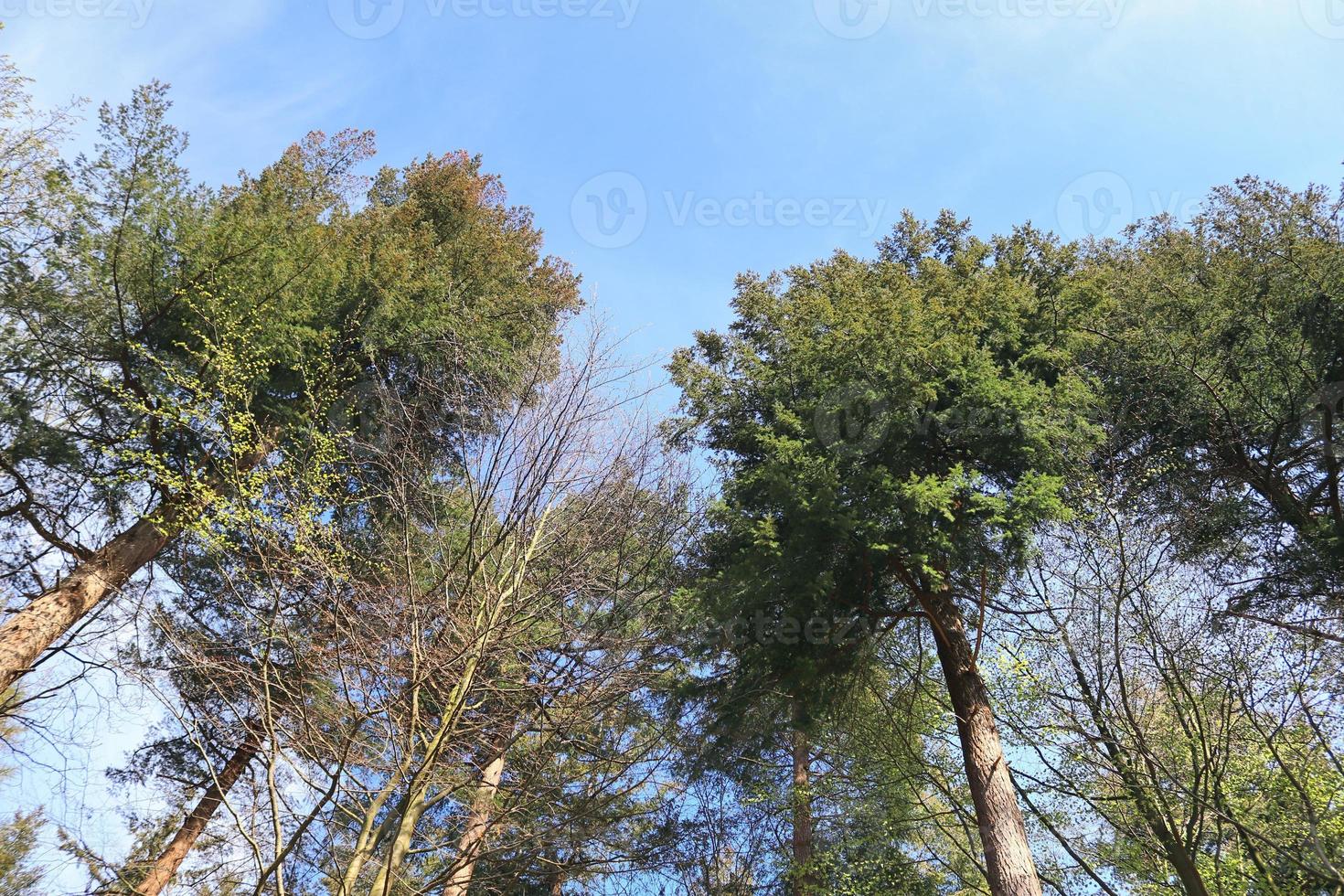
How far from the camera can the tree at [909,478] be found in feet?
23.3

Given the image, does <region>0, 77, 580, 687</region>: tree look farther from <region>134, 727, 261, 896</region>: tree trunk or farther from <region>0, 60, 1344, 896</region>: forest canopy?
<region>134, 727, 261, 896</region>: tree trunk

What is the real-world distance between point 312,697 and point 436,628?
3.35 ft

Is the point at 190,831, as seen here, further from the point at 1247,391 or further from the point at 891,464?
the point at 1247,391

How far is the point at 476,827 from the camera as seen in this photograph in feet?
18.8

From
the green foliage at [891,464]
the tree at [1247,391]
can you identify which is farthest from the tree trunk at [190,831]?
the tree at [1247,391]

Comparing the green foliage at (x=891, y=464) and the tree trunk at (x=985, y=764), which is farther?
the green foliage at (x=891, y=464)

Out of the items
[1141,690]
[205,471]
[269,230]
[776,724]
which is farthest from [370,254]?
[1141,690]

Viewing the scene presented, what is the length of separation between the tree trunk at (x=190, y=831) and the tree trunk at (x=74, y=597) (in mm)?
1888

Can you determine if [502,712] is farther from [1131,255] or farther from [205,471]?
[1131,255]

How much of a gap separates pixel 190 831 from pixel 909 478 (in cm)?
815

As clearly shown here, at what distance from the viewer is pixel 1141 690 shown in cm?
718

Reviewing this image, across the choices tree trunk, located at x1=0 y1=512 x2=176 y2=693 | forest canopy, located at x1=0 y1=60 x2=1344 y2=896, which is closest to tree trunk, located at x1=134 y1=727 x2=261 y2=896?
forest canopy, located at x1=0 y1=60 x2=1344 y2=896

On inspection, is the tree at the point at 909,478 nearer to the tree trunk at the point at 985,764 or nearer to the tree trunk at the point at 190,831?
the tree trunk at the point at 985,764

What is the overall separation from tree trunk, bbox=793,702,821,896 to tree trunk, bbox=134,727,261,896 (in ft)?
19.1
